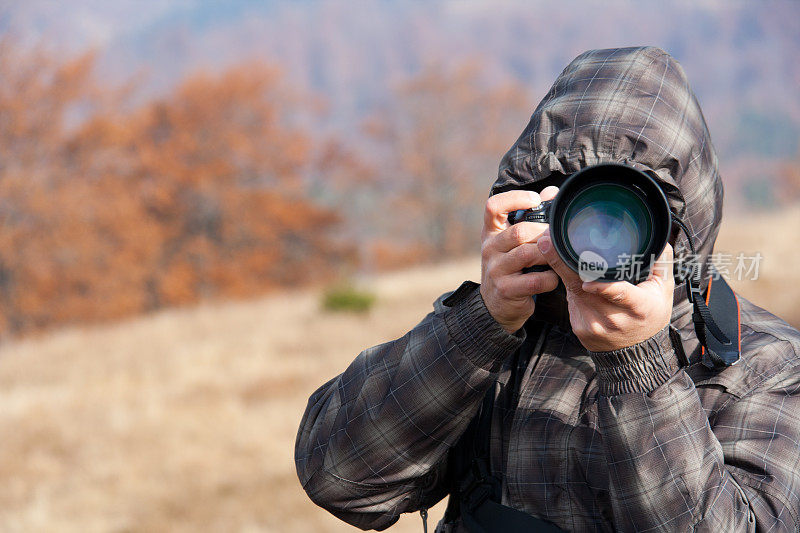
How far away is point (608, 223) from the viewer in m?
1.03

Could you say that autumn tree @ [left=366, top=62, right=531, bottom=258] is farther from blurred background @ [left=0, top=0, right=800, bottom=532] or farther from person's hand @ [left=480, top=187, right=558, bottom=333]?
person's hand @ [left=480, top=187, right=558, bottom=333]

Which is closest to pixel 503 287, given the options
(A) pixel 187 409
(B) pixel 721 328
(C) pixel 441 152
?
(B) pixel 721 328

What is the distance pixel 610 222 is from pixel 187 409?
6322mm

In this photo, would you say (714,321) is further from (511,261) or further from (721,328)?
(511,261)

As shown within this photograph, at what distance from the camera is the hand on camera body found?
37.4 inches

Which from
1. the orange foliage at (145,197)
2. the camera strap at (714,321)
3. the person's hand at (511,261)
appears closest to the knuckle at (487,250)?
the person's hand at (511,261)

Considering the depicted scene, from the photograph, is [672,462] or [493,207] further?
[493,207]

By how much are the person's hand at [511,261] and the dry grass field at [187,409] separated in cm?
328

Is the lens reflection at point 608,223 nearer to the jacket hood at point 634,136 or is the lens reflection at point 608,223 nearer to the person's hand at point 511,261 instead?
the person's hand at point 511,261

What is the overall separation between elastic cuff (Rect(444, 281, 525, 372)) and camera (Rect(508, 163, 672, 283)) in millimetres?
236

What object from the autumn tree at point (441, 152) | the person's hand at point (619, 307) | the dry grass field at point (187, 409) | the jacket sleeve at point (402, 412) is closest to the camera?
the person's hand at point (619, 307)

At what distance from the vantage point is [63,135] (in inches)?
614

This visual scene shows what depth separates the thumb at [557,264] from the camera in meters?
0.98

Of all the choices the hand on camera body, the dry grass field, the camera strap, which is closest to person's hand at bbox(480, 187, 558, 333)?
the hand on camera body
